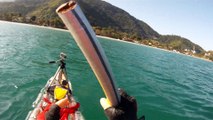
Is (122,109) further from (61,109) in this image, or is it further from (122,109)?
(61,109)

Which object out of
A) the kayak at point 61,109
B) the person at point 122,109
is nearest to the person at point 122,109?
the person at point 122,109

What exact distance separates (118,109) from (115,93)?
145mm

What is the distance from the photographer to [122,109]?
161cm

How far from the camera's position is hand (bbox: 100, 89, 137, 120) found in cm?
157

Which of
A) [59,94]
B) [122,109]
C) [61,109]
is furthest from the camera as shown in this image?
[59,94]

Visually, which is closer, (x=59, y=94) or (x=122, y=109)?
(x=122, y=109)

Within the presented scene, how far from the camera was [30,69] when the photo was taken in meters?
18.5

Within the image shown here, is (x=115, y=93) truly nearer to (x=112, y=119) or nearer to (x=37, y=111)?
(x=112, y=119)

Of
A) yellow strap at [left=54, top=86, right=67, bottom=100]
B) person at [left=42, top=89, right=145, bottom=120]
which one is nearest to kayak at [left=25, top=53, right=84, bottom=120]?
yellow strap at [left=54, top=86, right=67, bottom=100]

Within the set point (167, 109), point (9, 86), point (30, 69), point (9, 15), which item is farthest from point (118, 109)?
point (9, 15)

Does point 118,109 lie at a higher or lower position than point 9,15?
lower

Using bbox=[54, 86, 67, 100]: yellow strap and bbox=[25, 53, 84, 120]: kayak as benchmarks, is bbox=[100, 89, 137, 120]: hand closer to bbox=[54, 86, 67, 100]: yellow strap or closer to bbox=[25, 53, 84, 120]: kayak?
bbox=[25, 53, 84, 120]: kayak

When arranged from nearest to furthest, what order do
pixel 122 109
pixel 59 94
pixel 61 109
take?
1. pixel 122 109
2. pixel 61 109
3. pixel 59 94

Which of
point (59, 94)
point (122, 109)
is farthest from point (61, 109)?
point (122, 109)
